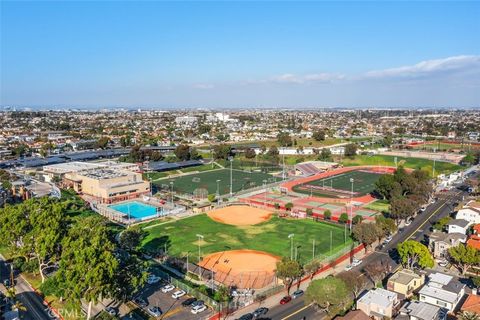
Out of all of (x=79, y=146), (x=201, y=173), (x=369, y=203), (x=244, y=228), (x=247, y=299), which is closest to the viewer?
(x=247, y=299)

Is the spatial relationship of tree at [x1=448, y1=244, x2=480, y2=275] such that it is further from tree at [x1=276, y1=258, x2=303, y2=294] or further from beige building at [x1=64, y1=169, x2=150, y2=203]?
beige building at [x1=64, y1=169, x2=150, y2=203]

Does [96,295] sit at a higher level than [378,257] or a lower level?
higher

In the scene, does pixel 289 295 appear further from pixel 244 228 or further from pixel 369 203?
pixel 369 203

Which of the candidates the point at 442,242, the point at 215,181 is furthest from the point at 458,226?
the point at 215,181

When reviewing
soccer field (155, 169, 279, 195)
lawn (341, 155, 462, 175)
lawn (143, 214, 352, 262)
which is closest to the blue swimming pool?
lawn (143, 214, 352, 262)

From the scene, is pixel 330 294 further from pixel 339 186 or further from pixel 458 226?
pixel 339 186

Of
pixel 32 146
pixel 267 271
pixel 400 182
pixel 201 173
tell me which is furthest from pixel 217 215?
pixel 32 146

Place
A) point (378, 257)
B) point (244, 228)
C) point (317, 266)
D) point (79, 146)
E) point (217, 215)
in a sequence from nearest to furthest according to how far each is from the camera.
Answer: point (317, 266)
point (378, 257)
point (244, 228)
point (217, 215)
point (79, 146)
